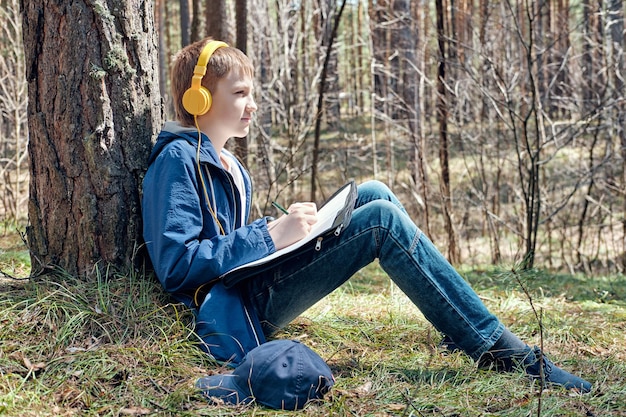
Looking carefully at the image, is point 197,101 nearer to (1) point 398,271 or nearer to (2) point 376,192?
(2) point 376,192

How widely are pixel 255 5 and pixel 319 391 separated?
6657mm

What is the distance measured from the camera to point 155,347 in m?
2.50

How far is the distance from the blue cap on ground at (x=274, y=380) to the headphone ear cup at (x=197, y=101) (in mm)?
966

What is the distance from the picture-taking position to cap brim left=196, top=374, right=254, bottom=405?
7.36 ft

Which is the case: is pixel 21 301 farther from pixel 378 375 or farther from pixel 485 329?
pixel 485 329

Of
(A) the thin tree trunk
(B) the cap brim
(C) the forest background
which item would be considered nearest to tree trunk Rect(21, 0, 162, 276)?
(B) the cap brim

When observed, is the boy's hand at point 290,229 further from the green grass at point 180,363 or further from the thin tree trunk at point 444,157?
the thin tree trunk at point 444,157

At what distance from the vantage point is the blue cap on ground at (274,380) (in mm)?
2217

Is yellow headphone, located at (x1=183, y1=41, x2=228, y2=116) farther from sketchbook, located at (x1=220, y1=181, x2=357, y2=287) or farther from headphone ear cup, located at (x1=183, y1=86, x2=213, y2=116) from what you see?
sketchbook, located at (x1=220, y1=181, x2=357, y2=287)

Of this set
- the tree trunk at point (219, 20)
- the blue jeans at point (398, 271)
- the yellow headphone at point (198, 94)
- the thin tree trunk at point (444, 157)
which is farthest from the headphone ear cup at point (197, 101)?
the thin tree trunk at point (444, 157)

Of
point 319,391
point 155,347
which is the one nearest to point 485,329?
point 319,391

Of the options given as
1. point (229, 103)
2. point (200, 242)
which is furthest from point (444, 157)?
point (200, 242)

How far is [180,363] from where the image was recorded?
246 centimetres

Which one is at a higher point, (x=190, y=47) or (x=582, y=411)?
(x=190, y=47)
